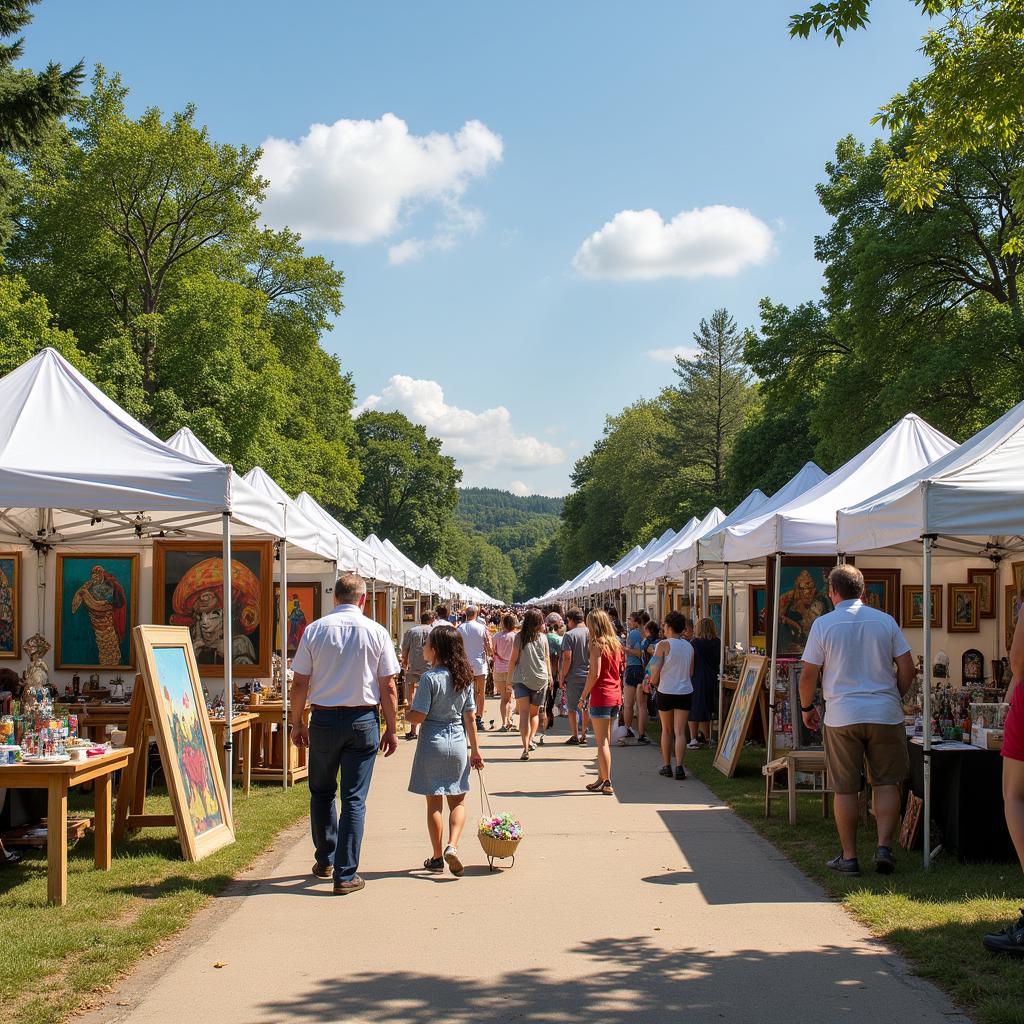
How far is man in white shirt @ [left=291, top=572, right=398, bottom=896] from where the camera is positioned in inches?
288

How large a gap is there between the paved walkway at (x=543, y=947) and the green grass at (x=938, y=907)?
0.14 meters

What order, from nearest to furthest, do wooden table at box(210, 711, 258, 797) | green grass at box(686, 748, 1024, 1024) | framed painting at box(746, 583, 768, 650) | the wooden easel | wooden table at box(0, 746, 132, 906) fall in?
green grass at box(686, 748, 1024, 1024), wooden table at box(0, 746, 132, 906), the wooden easel, wooden table at box(210, 711, 258, 797), framed painting at box(746, 583, 768, 650)

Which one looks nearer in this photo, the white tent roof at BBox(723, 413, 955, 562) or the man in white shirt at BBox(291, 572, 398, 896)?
the man in white shirt at BBox(291, 572, 398, 896)

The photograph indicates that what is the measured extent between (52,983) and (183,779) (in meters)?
2.73

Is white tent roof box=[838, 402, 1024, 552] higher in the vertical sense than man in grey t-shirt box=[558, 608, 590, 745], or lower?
higher

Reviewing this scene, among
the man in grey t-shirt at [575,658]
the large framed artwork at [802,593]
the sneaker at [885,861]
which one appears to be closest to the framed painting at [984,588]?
the large framed artwork at [802,593]

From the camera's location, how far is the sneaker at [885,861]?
759cm

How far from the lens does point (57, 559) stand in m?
12.8

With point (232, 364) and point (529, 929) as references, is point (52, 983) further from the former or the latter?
point (232, 364)

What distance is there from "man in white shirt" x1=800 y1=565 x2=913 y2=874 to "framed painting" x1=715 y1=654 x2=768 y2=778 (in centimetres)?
→ 431

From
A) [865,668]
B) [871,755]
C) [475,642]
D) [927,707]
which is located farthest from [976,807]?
[475,642]

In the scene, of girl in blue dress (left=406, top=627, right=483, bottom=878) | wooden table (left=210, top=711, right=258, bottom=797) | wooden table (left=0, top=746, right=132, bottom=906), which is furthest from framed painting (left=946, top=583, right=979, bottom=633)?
wooden table (left=0, top=746, right=132, bottom=906)

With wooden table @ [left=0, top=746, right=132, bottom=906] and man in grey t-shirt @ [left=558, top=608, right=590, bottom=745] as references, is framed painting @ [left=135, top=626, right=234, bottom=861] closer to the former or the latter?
wooden table @ [left=0, top=746, right=132, bottom=906]

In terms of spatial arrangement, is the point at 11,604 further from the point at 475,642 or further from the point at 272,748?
the point at 475,642
